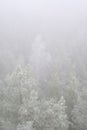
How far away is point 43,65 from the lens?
1357 inches

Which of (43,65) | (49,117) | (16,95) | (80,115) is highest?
(43,65)

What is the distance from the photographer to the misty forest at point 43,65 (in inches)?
600

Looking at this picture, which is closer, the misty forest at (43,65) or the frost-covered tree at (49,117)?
the frost-covered tree at (49,117)

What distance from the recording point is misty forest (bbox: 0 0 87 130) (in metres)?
15.2

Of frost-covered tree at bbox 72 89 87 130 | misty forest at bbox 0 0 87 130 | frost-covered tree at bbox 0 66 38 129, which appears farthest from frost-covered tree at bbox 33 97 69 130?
frost-covered tree at bbox 72 89 87 130

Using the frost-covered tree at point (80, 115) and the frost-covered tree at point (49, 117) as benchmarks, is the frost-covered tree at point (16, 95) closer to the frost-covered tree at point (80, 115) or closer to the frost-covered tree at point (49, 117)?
the frost-covered tree at point (49, 117)

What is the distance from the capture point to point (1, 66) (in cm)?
3130

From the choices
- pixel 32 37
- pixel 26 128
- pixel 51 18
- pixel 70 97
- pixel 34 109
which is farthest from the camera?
pixel 51 18

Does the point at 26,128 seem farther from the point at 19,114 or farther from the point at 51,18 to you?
the point at 51,18

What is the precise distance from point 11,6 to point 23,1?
6.10 meters

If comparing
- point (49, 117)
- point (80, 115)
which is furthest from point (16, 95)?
point (80, 115)

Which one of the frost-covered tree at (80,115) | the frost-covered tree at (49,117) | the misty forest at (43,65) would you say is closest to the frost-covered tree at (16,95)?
the misty forest at (43,65)

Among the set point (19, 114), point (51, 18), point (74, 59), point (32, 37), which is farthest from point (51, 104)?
point (51, 18)

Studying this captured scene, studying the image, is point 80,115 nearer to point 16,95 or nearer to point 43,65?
point 16,95
